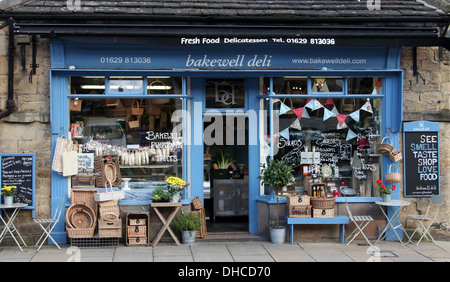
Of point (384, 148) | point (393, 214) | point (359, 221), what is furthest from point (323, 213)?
point (384, 148)

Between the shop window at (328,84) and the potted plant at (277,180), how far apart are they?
67.6 inches

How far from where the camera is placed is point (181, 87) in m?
9.19

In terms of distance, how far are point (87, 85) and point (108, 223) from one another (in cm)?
261

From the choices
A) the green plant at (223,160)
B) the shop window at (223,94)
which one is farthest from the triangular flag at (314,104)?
the green plant at (223,160)

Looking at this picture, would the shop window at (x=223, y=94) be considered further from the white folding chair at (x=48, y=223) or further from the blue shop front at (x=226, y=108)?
the white folding chair at (x=48, y=223)

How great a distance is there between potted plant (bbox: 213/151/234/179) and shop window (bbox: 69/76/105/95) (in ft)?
9.90

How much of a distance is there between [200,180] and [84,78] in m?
2.90

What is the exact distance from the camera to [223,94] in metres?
9.55

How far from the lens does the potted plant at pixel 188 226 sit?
8.64 meters

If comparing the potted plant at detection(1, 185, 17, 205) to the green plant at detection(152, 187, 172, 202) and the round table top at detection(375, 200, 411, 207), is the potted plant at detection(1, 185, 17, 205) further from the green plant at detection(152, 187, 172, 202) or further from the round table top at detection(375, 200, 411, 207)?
the round table top at detection(375, 200, 411, 207)

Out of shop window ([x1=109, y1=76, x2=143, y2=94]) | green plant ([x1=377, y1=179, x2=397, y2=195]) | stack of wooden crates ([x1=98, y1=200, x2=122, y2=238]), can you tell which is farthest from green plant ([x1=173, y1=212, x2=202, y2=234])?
green plant ([x1=377, y1=179, x2=397, y2=195])

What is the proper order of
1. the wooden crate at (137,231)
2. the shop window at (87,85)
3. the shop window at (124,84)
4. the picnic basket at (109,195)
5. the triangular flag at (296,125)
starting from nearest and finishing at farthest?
the picnic basket at (109,195)
the wooden crate at (137,231)
the shop window at (87,85)
the shop window at (124,84)
the triangular flag at (296,125)

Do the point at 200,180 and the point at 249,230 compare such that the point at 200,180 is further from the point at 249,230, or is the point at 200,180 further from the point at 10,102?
the point at 10,102

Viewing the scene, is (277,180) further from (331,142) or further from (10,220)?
(10,220)
